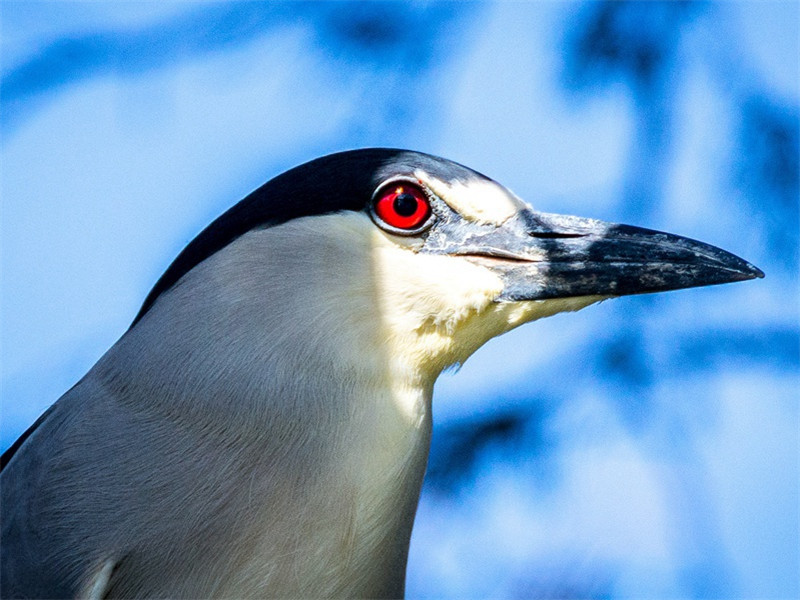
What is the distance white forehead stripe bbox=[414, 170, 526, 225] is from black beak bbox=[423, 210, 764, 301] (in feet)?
0.07

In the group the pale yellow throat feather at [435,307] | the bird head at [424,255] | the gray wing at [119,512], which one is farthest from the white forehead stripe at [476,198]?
the gray wing at [119,512]

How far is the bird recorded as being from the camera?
2213mm

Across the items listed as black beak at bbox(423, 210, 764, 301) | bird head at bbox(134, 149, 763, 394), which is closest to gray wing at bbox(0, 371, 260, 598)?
bird head at bbox(134, 149, 763, 394)

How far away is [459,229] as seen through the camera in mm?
2578

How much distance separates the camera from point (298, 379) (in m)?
2.34

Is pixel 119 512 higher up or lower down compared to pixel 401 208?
lower down

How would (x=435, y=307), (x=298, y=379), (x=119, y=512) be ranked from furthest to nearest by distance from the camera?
(x=435, y=307)
(x=298, y=379)
(x=119, y=512)

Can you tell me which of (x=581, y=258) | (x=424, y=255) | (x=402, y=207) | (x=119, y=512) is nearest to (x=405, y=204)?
(x=402, y=207)

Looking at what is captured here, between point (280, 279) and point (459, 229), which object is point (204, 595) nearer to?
point (280, 279)

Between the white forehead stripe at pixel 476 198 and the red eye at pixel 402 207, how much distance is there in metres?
0.04

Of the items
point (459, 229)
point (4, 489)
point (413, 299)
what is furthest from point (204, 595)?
point (459, 229)

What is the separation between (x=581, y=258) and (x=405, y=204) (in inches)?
16.7

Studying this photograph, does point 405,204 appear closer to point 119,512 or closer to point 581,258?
point 581,258

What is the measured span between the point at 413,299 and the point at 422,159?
341 mm
